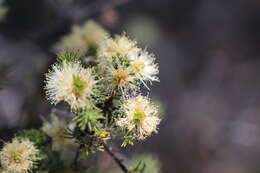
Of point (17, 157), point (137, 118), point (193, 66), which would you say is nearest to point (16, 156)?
point (17, 157)

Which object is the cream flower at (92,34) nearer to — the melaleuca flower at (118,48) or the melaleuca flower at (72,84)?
the melaleuca flower at (118,48)

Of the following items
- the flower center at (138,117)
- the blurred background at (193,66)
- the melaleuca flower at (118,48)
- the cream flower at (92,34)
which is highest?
the blurred background at (193,66)

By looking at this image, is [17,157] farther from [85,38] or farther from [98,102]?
[85,38]

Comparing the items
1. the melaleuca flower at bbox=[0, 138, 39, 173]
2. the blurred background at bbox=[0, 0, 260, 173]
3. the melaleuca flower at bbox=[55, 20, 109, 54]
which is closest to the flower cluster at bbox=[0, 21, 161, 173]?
the melaleuca flower at bbox=[0, 138, 39, 173]

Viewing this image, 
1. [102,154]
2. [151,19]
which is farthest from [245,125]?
[102,154]

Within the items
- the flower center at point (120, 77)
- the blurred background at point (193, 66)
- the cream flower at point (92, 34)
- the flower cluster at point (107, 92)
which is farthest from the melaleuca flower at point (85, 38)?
the blurred background at point (193, 66)

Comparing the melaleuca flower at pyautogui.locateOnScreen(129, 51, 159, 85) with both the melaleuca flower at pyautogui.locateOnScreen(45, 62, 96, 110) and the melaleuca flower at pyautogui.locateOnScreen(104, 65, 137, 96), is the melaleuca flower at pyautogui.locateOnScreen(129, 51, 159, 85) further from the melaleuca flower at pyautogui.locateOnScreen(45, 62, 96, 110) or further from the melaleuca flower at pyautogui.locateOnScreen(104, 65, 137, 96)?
the melaleuca flower at pyautogui.locateOnScreen(45, 62, 96, 110)

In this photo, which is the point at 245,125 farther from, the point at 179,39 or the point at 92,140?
the point at 92,140
